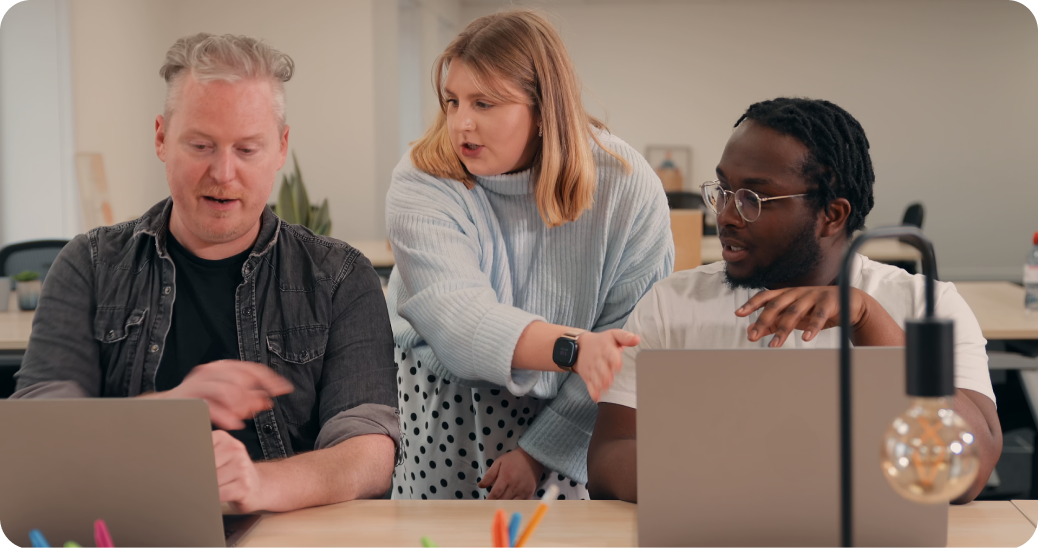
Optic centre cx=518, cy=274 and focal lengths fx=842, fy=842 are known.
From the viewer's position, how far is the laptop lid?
90 cm

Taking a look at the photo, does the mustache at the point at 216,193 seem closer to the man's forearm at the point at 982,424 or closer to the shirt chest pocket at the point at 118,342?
the shirt chest pocket at the point at 118,342

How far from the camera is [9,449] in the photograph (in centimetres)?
92

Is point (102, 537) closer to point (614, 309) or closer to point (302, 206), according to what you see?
point (614, 309)

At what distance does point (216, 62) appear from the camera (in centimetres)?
136

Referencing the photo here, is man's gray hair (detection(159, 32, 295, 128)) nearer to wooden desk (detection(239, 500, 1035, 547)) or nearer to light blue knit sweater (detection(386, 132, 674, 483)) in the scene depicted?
light blue knit sweater (detection(386, 132, 674, 483))

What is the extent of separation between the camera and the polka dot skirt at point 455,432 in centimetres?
176

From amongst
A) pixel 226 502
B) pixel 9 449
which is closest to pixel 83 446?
pixel 9 449

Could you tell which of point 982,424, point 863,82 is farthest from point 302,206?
point 863,82

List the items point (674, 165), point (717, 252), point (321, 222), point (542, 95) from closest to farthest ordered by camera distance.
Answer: point (542, 95)
point (717, 252)
point (321, 222)
point (674, 165)

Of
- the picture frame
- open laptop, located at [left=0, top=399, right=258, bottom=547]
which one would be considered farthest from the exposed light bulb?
the picture frame

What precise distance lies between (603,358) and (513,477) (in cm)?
61

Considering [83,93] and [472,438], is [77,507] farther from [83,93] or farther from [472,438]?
[83,93]

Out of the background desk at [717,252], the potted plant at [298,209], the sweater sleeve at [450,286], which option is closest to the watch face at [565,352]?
the sweater sleeve at [450,286]

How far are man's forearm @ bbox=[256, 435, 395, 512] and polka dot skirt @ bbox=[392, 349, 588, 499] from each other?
0.46 meters
